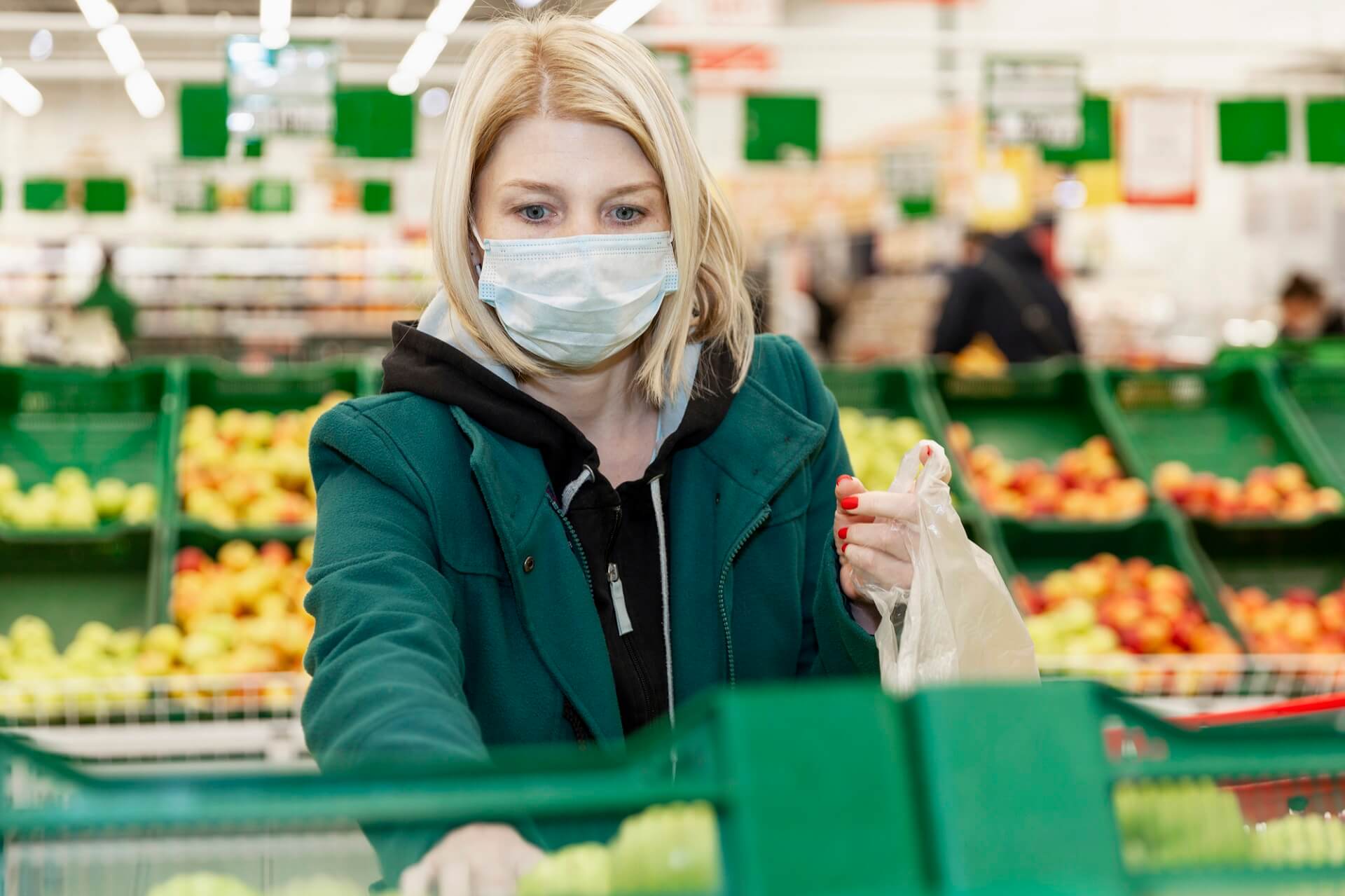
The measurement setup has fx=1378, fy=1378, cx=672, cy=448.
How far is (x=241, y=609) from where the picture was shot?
3.72 m

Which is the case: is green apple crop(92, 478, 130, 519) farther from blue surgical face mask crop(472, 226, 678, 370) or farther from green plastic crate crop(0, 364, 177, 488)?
blue surgical face mask crop(472, 226, 678, 370)

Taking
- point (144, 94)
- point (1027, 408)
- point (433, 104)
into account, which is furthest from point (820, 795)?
point (433, 104)

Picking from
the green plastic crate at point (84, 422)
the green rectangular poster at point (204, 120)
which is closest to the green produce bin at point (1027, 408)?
the green plastic crate at point (84, 422)

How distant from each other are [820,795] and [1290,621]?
146 inches

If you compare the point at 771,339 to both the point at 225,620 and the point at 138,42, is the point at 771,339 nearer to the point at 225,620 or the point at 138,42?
the point at 225,620

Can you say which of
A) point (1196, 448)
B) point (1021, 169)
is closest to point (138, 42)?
point (1021, 169)

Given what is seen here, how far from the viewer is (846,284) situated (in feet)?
46.9

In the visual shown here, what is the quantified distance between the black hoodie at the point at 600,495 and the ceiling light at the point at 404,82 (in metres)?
5.90

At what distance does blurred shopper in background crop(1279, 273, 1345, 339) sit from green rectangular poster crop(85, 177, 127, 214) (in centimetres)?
657

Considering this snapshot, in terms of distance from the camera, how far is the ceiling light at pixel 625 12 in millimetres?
6324

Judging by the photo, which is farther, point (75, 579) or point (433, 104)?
point (433, 104)

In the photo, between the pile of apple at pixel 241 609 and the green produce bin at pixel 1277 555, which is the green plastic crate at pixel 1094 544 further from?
the pile of apple at pixel 241 609

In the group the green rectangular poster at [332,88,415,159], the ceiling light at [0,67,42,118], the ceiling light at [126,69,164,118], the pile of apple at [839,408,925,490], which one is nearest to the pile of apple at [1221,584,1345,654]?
the pile of apple at [839,408,925,490]

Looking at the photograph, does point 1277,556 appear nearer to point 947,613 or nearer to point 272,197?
point 947,613
